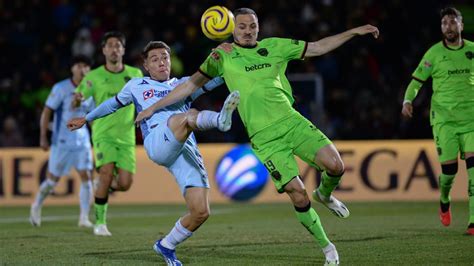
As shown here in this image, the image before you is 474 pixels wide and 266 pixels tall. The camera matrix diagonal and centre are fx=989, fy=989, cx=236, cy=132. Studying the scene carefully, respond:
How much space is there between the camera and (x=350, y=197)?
2009cm

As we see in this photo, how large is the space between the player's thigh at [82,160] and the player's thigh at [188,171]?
6.27 meters

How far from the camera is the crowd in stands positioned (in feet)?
71.9

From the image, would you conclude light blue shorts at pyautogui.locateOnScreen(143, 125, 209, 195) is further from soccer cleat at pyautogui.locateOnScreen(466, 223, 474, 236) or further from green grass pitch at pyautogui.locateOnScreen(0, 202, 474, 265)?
soccer cleat at pyautogui.locateOnScreen(466, 223, 474, 236)

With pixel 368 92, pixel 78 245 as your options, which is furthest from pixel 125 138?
pixel 368 92

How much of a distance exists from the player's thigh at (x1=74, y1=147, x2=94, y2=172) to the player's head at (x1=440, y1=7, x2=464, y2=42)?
255 inches

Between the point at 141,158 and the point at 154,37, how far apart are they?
4312 mm

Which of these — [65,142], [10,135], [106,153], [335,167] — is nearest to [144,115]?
[335,167]

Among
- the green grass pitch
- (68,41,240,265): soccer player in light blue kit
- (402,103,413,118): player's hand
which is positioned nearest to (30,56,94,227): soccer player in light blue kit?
the green grass pitch

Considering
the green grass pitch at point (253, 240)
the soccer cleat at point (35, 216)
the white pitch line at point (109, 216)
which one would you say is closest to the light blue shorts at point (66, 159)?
the soccer cleat at point (35, 216)

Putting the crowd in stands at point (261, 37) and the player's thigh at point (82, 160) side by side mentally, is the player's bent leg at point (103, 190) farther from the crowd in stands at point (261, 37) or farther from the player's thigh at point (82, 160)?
the crowd in stands at point (261, 37)

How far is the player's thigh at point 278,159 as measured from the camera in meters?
9.94

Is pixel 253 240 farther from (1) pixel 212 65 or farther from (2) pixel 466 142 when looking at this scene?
(2) pixel 466 142

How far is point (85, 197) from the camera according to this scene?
51.6 feet

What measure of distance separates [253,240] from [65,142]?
516 cm
